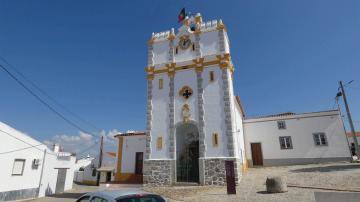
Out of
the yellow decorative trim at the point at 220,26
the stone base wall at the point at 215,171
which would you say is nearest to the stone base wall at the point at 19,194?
the stone base wall at the point at 215,171

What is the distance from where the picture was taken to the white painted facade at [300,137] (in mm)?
22453

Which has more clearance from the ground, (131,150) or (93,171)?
(131,150)

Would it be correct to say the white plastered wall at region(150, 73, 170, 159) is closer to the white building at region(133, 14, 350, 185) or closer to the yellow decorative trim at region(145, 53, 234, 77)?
the white building at region(133, 14, 350, 185)

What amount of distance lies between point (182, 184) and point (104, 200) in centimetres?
1221

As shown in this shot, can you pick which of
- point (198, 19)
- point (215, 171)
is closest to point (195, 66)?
point (198, 19)

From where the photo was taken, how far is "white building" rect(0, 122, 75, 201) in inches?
623

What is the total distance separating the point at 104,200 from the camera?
5230 mm

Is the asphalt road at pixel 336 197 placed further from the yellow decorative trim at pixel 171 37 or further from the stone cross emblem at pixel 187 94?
the yellow decorative trim at pixel 171 37

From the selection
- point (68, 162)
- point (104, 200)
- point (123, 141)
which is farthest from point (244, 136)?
point (104, 200)

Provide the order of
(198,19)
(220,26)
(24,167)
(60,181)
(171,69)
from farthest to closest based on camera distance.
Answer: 1. (60,181)
2. (198,19)
3. (171,69)
4. (220,26)
5. (24,167)

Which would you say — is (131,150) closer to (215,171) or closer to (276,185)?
(215,171)

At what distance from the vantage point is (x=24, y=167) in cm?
1764

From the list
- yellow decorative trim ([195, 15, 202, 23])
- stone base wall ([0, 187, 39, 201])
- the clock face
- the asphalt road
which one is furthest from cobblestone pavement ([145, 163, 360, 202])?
yellow decorative trim ([195, 15, 202, 23])

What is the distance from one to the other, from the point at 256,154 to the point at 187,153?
9822mm
